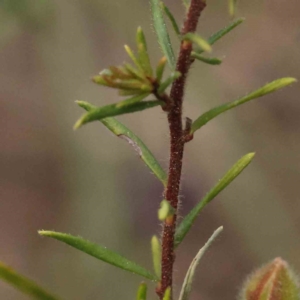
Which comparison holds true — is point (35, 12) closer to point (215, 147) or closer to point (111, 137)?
point (111, 137)

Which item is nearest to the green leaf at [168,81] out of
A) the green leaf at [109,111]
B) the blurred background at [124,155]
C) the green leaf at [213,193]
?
the green leaf at [109,111]

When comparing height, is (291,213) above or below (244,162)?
below

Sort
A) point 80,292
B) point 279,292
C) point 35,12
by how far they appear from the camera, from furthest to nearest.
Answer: point 80,292 < point 35,12 < point 279,292

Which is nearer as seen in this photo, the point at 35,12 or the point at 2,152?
the point at 35,12

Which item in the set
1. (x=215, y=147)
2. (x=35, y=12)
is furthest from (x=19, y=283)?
(x=215, y=147)

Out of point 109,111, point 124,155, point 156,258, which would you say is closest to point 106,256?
point 156,258

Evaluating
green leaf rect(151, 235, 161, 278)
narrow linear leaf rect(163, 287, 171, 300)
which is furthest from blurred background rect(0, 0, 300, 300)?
narrow linear leaf rect(163, 287, 171, 300)
